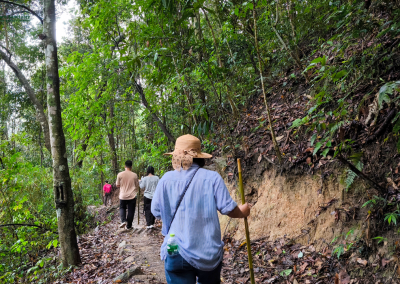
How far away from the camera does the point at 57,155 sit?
219 inches

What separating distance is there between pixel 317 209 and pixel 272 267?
118 centimetres

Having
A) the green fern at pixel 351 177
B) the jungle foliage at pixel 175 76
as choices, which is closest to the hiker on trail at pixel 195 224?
the green fern at pixel 351 177

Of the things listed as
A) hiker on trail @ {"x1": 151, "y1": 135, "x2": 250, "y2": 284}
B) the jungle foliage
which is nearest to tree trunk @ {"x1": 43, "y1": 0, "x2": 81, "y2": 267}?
the jungle foliage

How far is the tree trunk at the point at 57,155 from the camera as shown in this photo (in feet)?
18.3

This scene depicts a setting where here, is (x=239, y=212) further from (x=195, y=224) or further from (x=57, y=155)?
(x=57, y=155)

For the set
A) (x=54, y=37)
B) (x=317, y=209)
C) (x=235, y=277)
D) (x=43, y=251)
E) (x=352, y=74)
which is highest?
(x=54, y=37)

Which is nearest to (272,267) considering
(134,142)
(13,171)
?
(13,171)

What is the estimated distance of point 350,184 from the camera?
148 inches

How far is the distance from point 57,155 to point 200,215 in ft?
14.7

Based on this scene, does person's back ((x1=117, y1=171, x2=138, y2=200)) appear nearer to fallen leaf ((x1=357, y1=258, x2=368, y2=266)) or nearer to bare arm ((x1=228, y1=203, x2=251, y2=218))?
bare arm ((x1=228, y1=203, x2=251, y2=218))

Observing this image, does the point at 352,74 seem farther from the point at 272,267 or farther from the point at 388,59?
the point at 272,267

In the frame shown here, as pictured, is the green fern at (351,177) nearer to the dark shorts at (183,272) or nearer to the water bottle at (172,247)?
the dark shorts at (183,272)

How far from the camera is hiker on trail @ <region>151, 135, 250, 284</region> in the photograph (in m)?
2.25

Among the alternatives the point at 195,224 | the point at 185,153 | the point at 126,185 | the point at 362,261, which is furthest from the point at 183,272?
the point at 126,185
